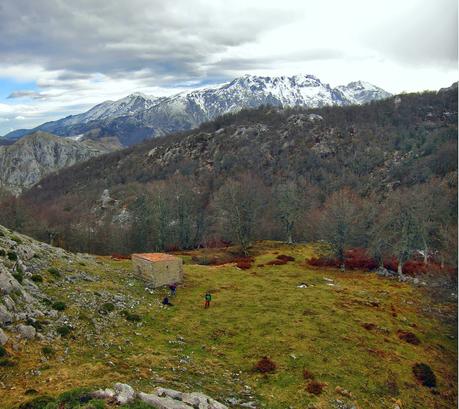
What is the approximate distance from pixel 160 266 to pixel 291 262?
28.7 meters

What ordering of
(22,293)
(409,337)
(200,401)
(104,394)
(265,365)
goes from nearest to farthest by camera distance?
(104,394) → (200,401) → (265,365) → (22,293) → (409,337)

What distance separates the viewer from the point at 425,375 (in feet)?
105

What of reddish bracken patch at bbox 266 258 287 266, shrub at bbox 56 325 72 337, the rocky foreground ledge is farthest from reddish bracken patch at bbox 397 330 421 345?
shrub at bbox 56 325 72 337

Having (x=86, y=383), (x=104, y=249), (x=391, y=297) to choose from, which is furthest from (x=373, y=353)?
(x=104, y=249)

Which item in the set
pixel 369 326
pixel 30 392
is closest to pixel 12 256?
pixel 30 392

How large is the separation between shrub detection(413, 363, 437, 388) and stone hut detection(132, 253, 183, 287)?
27516 mm

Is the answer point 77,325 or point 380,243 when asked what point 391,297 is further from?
point 77,325

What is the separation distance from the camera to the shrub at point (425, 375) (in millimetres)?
31320

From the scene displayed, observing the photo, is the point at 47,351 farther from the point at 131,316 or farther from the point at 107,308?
the point at 131,316

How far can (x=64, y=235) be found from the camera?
96875mm

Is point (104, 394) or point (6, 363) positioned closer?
point (104, 394)

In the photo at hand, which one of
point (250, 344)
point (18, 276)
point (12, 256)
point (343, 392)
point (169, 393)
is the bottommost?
point (343, 392)

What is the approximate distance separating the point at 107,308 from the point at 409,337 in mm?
28113

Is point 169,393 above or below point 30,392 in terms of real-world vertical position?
below
